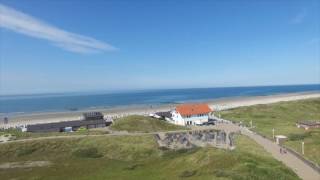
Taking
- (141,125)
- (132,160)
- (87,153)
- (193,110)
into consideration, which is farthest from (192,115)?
(87,153)

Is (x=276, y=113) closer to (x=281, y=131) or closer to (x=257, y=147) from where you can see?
(x=281, y=131)

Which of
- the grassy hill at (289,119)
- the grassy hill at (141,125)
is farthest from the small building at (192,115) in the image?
the grassy hill at (289,119)

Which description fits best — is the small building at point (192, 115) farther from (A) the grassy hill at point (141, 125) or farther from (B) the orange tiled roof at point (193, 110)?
(A) the grassy hill at point (141, 125)

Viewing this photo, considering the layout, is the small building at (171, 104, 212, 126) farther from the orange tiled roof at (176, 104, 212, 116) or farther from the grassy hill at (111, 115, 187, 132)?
the grassy hill at (111, 115, 187, 132)

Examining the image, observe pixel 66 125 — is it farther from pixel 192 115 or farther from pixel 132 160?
pixel 132 160

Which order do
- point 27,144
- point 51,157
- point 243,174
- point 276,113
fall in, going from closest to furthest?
point 243,174 → point 51,157 → point 27,144 → point 276,113

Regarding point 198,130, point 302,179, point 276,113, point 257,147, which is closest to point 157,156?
point 257,147

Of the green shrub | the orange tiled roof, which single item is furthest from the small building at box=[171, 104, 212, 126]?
the green shrub
